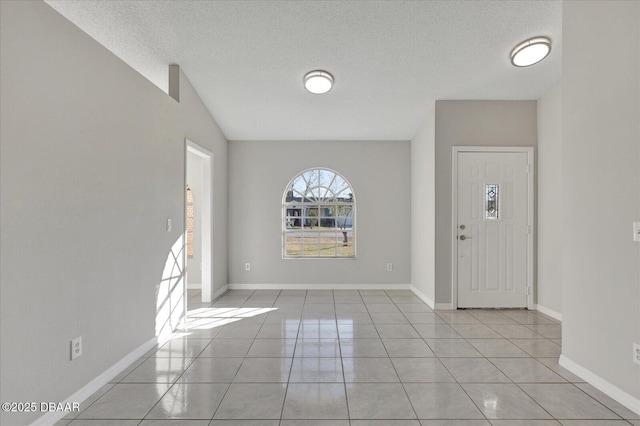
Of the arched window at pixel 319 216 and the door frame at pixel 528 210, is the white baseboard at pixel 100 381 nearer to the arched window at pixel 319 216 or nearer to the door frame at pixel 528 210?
the arched window at pixel 319 216

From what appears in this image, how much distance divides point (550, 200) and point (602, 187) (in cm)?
202

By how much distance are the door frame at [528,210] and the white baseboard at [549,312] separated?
6 cm

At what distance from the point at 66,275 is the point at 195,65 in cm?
260

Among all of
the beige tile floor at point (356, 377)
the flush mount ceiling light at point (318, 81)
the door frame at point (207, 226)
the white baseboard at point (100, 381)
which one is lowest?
the beige tile floor at point (356, 377)

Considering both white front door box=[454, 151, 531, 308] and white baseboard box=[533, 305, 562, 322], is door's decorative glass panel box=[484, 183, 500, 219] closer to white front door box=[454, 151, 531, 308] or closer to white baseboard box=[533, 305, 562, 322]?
white front door box=[454, 151, 531, 308]

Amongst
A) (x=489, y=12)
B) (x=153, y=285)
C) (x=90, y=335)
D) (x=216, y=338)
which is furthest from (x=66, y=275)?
(x=489, y=12)

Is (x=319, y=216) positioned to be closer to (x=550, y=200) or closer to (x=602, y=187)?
(x=550, y=200)

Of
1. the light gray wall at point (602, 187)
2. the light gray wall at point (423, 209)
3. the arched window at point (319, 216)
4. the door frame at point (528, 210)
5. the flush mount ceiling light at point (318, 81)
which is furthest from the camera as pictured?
the arched window at point (319, 216)

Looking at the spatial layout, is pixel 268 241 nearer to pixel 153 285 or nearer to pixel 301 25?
pixel 153 285

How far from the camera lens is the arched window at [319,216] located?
19.4 ft

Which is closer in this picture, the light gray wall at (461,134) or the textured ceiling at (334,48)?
the textured ceiling at (334,48)

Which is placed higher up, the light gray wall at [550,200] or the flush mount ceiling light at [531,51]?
the flush mount ceiling light at [531,51]

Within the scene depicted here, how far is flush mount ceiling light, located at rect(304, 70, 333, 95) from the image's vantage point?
156 inches

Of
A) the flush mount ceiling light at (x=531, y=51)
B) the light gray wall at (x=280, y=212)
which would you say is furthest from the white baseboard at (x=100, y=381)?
the flush mount ceiling light at (x=531, y=51)
